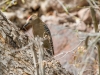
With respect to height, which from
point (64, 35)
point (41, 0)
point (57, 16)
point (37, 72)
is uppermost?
point (41, 0)

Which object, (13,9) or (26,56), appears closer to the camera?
(26,56)

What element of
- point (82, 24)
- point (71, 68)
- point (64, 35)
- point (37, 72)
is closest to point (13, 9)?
point (82, 24)

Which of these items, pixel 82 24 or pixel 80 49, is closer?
pixel 80 49

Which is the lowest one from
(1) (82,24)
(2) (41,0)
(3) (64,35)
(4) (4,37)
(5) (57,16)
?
(4) (4,37)

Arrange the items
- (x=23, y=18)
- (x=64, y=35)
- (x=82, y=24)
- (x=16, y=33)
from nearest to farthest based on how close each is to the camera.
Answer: (x=16, y=33), (x=64, y=35), (x=82, y=24), (x=23, y=18)

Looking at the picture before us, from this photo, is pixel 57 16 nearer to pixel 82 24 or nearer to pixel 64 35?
pixel 82 24

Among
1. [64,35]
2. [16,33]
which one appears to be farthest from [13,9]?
[16,33]

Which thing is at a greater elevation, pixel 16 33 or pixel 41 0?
pixel 41 0

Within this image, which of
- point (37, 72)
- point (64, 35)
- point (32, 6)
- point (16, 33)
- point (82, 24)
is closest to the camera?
point (37, 72)

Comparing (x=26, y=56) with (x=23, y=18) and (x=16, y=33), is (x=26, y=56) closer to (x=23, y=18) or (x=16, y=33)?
(x=16, y=33)
